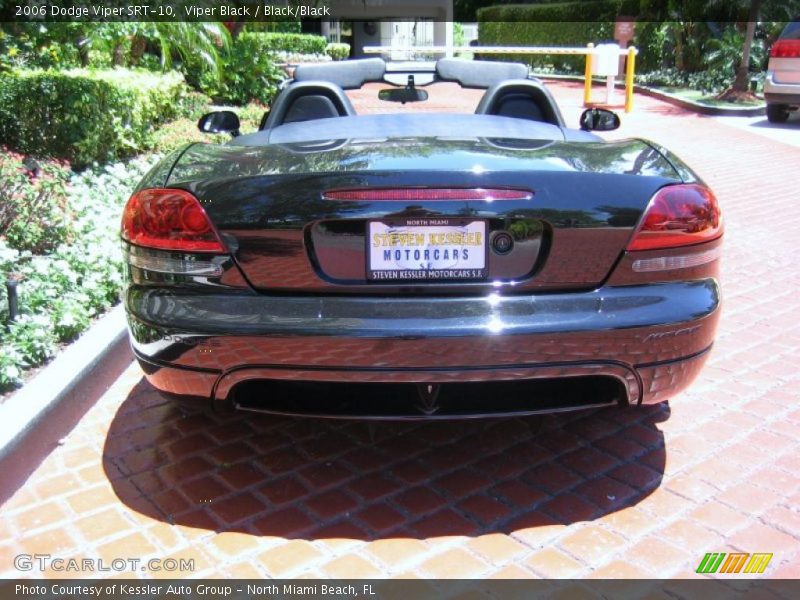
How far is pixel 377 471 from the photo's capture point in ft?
10.5

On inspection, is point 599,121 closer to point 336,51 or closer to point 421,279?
point 421,279

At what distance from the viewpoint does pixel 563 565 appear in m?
2.62

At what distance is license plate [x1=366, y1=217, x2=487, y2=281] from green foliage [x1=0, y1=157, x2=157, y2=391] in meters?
1.84

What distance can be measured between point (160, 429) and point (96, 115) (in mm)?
5621

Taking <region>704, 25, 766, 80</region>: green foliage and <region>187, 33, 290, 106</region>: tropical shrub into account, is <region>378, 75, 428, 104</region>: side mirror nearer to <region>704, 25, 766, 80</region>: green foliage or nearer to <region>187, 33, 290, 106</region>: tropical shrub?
<region>187, 33, 290, 106</region>: tropical shrub

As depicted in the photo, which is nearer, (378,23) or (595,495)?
(595,495)

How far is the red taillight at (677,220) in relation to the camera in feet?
9.14

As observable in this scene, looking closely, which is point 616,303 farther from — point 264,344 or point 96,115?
point 96,115

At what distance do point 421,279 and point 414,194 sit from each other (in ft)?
0.92

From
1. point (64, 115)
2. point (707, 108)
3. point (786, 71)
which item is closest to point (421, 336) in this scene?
point (64, 115)

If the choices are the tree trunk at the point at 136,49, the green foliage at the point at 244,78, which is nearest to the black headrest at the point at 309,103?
the tree trunk at the point at 136,49
